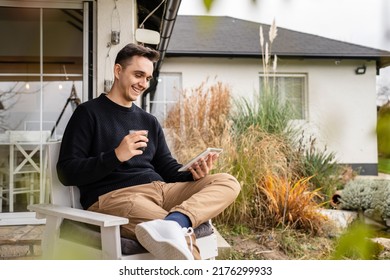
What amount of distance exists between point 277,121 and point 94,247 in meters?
3.29

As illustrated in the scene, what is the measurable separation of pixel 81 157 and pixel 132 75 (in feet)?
1.64

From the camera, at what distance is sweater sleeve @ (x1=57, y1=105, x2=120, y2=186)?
70.3 inches

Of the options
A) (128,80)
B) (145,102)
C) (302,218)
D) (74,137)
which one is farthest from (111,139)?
(145,102)

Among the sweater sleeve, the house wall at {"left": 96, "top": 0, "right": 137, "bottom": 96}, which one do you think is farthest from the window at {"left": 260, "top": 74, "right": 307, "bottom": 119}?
the sweater sleeve

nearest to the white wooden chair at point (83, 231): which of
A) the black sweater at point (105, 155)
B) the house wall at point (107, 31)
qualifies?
the black sweater at point (105, 155)

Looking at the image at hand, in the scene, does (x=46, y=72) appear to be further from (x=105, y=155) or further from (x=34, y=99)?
(x=105, y=155)

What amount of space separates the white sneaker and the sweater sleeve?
0.38m

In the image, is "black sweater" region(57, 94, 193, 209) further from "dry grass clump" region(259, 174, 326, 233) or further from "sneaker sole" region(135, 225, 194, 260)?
"dry grass clump" region(259, 174, 326, 233)

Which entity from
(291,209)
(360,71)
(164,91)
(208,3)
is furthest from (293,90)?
(208,3)

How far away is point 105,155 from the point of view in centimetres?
178

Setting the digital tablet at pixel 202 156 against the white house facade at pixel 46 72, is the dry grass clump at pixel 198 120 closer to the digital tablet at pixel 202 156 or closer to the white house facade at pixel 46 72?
the white house facade at pixel 46 72

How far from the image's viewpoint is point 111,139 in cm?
203

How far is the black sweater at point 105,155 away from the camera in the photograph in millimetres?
1840
